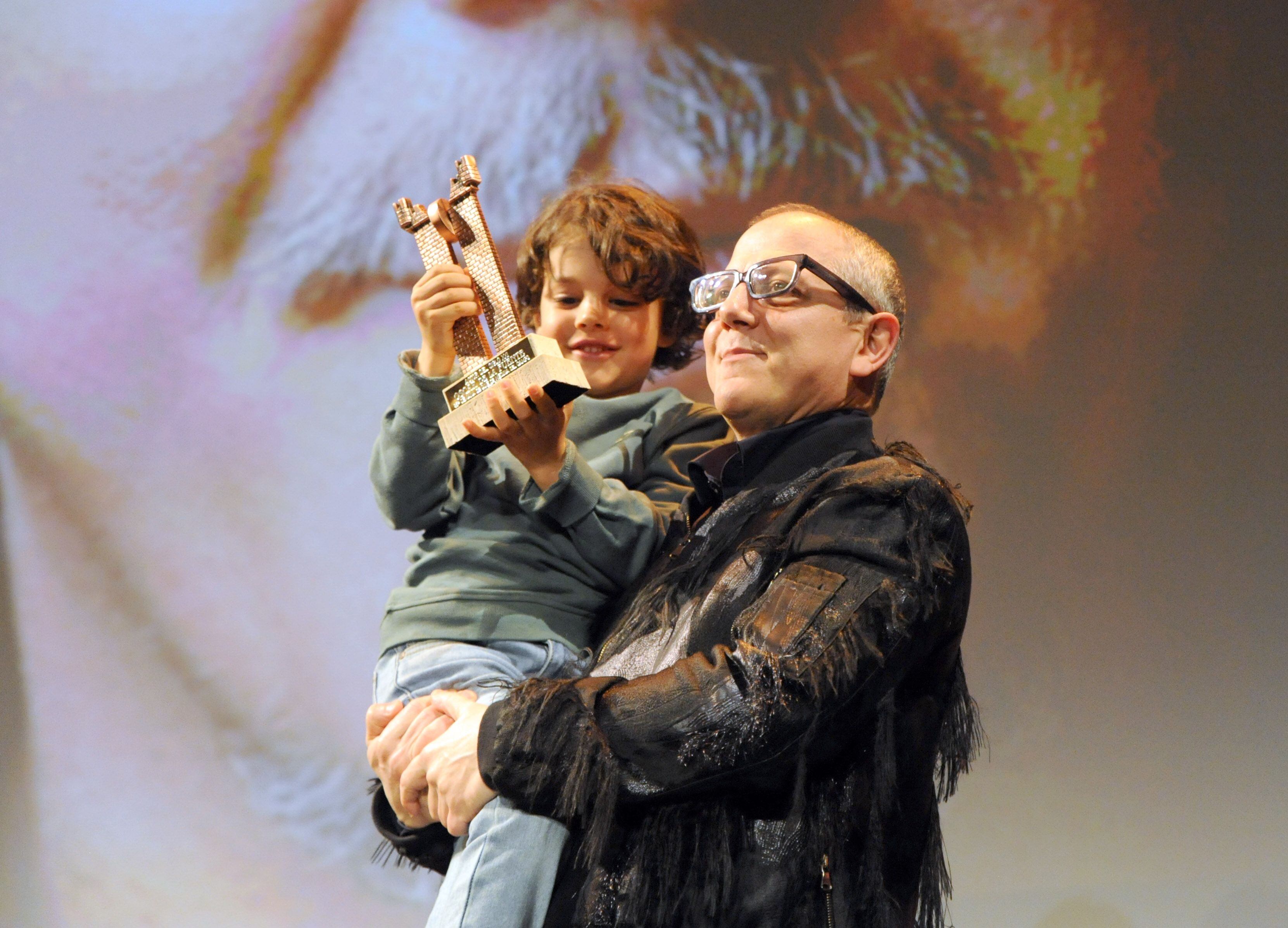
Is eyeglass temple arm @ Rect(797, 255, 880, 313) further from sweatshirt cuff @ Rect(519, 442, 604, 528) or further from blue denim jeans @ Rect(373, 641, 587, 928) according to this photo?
blue denim jeans @ Rect(373, 641, 587, 928)

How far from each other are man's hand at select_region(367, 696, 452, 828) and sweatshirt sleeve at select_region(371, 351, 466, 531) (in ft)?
0.97

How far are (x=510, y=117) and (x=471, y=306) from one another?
1545mm

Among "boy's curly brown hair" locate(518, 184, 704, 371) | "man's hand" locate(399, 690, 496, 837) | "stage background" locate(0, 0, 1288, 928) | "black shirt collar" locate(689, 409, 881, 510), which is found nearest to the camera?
"man's hand" locate(399, 690, 496, 837)

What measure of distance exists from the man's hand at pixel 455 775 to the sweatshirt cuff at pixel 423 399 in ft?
1.45

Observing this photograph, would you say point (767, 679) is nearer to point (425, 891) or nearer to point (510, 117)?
point (425, 891)

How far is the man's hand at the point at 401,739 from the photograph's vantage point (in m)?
1.37

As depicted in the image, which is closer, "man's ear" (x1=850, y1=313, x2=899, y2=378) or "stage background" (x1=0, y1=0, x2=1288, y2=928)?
"man's ear" (x1=850, y1=313, x2=899, y2=378)

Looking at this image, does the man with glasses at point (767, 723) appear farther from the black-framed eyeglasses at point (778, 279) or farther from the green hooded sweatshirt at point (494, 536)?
the green hooded sweatshirt at point (494, 536)

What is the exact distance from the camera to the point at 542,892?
4.16 ft

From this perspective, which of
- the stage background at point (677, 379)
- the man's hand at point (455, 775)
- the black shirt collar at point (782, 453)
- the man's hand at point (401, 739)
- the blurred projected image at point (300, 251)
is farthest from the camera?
the blurred projected image at point (300, 251)

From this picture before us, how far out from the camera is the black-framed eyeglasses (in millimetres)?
1525

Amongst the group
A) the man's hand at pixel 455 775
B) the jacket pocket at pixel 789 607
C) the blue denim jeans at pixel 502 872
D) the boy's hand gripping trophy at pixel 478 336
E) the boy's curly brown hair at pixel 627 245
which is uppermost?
the boy's curly brown hair at pixel 627 245

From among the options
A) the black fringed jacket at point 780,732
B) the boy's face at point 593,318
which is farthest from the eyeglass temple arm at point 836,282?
the boy's face at point 593,318

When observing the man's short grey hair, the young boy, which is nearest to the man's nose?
the man's short grey hair
